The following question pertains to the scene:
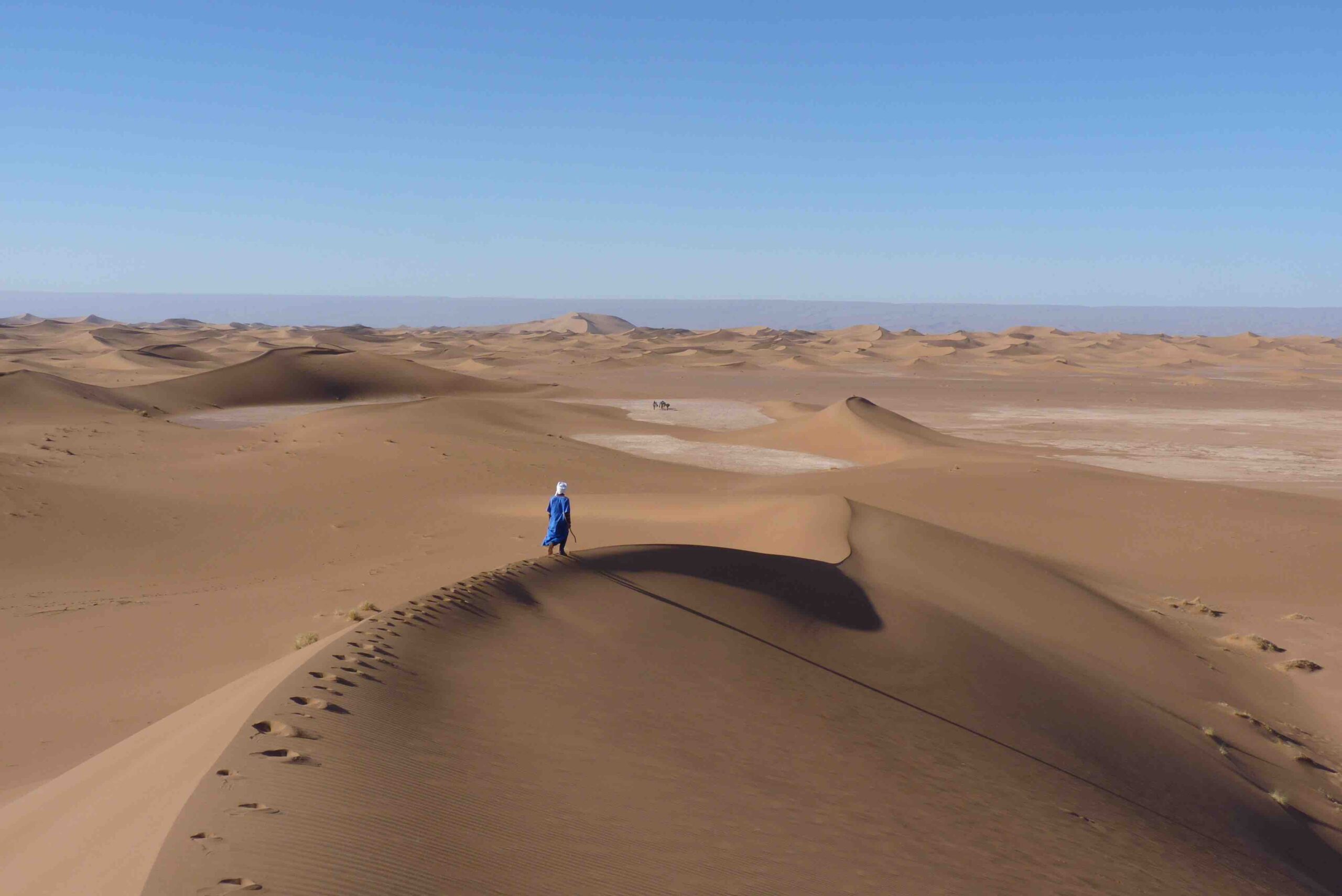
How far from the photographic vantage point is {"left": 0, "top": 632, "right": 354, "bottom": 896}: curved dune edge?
4.16 metres

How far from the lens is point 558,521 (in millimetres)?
11586

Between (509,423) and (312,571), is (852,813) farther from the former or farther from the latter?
(509,423)

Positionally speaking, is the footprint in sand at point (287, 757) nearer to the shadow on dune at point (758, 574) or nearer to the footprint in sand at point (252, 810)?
the footprint in sand at point (252, 810)

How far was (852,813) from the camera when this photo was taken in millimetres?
6379

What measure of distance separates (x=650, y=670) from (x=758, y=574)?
419cm

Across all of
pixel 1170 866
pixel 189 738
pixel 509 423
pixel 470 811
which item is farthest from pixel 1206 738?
pixel 509 423

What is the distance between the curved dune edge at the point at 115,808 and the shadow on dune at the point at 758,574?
5453 millimetres

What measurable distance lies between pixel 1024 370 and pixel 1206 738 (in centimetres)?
7915

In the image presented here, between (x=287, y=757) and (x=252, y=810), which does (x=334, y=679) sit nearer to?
(x=287, y=757)

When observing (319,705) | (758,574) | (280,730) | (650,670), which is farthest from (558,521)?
(280,730)

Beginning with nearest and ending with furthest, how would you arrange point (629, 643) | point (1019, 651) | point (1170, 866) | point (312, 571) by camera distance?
point (1170, 866), point (629, 643), point (1019, 651), point (312, 571)

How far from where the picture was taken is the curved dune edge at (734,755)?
4750 mm

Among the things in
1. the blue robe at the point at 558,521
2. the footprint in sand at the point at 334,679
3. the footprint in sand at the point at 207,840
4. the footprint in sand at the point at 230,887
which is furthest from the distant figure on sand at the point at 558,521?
the footprint in sand at the point at 230,887

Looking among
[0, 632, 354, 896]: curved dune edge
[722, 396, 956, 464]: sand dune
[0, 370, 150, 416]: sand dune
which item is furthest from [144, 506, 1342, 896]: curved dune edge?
[0, 370, 150, 416]: sand dune
